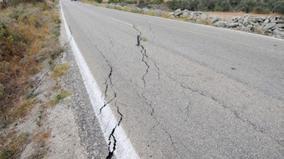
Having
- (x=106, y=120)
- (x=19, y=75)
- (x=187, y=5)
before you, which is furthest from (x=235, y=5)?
(x=106, y=120)

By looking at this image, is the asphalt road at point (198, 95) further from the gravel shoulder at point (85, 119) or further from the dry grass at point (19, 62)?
the dry grass at point (19, 62)

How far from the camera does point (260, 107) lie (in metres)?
3.50

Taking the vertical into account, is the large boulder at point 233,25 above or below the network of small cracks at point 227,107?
below

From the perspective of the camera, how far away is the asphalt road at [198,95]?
9.14 feet

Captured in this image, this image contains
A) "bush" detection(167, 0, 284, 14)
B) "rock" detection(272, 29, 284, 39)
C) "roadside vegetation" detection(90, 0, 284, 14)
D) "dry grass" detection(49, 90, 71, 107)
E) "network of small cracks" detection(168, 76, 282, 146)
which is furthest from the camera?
"bush" detection(167, 0, 284, 14)

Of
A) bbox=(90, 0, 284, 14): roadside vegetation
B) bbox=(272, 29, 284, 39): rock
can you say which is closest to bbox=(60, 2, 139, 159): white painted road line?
bbox=(272, 29, 284, 39): rock

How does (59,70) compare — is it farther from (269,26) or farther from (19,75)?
(269,26)

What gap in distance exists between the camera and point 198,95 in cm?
400

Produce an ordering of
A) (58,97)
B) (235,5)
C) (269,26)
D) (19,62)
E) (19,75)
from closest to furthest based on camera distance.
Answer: (58,97) < (19,75) < (19,62) < (269,26) < (235,5)

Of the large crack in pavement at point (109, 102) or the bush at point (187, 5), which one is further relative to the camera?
the bush at point (187, 5)

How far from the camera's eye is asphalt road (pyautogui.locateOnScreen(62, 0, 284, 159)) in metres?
2.79

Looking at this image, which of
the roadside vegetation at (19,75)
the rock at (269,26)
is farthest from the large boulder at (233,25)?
the roadside vegetation at (19,75)

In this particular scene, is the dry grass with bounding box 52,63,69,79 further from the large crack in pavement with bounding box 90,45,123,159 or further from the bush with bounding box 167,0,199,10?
the bush with bounding box 167,0,199,10

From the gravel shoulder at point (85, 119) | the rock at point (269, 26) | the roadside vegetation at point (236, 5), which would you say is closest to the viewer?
the gravel shoulder at point (85, 119)
